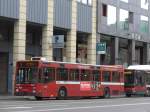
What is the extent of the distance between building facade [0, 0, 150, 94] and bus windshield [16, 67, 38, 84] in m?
6.68

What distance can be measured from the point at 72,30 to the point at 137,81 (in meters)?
7.67

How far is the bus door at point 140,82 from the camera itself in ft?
160

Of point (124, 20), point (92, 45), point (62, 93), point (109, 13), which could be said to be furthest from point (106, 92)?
point (124, 20)

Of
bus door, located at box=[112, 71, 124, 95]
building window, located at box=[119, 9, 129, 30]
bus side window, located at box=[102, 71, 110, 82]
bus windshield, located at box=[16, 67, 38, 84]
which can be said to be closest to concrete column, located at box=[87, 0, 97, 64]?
building window, located at box=[119, 9, 129, 30]

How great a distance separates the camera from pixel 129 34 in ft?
200

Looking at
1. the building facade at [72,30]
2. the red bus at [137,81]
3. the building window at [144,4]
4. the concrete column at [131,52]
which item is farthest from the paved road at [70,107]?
the building window at [144,4]

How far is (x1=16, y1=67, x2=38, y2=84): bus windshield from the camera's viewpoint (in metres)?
36.3

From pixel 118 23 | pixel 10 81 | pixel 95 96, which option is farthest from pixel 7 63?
pixel 118 23

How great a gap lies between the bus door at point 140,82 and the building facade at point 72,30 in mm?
6223

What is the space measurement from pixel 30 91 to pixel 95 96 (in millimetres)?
8264

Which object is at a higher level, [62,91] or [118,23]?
[118,23]

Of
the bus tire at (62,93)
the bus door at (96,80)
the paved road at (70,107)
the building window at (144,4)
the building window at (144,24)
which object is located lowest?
the paved road at (70,107)

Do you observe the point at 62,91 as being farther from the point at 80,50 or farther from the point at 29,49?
the point at 80,50

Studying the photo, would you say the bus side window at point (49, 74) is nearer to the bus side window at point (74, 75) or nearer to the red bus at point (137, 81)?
the bus side window at point (74, 75)
